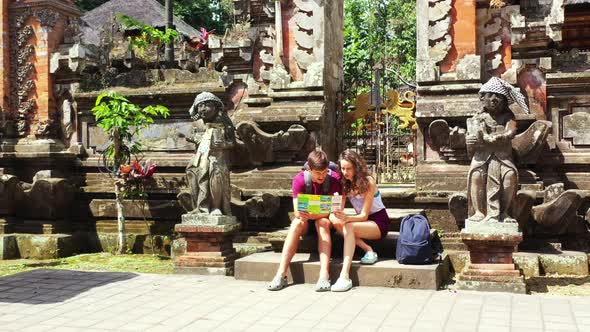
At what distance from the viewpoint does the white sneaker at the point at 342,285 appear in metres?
6.24

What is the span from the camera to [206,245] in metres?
7.60

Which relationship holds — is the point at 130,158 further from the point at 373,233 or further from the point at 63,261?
the point at 373,233

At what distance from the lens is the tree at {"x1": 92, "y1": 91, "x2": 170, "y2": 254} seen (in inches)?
364

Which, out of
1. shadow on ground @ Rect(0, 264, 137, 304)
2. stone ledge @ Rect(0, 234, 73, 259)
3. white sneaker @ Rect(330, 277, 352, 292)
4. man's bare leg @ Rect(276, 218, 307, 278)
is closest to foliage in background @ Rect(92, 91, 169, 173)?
stone ledge @ Rect(0, 234, 73, 259)

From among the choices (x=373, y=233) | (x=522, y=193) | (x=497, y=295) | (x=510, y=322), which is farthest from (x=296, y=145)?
(x=510, y=322)

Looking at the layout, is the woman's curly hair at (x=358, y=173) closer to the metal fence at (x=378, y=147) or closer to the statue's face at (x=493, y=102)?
the statue's face at (x=493, y=102)

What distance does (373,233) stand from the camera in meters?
6.76

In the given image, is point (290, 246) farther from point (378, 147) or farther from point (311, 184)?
point (378, 147)

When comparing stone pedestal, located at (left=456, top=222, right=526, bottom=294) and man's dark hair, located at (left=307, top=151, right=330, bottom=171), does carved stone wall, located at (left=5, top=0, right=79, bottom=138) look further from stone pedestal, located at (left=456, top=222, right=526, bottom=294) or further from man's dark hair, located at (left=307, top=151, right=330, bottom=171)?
stone pedestal, located at (left=456, top=222, right=526, bottom=294)

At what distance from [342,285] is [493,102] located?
2.48m

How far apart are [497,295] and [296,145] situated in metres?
3.89

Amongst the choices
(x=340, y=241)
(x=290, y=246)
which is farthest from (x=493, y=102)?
(x=290, y=246)

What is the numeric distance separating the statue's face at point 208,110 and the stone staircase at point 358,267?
1.71 meters

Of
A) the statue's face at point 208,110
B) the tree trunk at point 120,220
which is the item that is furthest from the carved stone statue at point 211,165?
the tree trunk at point 120,220
